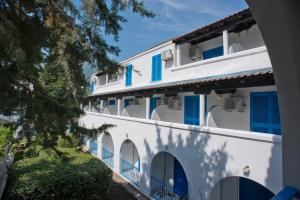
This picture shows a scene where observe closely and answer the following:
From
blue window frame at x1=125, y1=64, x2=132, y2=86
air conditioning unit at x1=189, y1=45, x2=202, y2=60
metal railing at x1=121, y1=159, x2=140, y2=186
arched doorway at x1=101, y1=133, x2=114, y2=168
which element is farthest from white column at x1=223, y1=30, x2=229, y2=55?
arched doorway at x1=101, y1=133, x2=114, y2=168

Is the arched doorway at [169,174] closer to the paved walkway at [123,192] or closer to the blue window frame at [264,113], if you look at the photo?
the paved walkway at [123,192]

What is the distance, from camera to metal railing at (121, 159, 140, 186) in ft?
41.6

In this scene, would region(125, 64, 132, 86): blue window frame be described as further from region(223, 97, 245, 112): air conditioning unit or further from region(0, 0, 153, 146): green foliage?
region(0, 0, 153, 146): green foliage

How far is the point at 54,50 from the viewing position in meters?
4.68

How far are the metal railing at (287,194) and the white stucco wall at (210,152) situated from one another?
172 inches

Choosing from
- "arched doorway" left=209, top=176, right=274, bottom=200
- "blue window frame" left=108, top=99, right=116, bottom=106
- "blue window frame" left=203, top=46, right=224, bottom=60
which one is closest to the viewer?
"arched doorway" left=209, top=176, right=274, bottom=200

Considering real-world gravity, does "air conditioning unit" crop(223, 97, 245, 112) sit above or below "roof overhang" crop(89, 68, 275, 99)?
below

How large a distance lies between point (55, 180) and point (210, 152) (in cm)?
629

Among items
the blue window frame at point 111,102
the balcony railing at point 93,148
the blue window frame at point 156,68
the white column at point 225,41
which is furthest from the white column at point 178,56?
the balcony railing at point 93,148

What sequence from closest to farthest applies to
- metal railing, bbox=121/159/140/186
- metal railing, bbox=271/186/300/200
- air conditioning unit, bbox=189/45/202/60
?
metal railing, bbox=271/186/300/200 → air conditioning unit, bbox=189/45/202/60 → metal railing, bbox=121/159/140/186

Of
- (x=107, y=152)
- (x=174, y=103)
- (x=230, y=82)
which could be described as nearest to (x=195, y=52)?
(x=174, y=103)

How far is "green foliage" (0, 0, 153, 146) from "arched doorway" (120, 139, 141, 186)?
8.55 meters

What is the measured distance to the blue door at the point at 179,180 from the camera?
1183 cm

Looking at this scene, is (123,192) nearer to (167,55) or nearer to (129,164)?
(129,164)
